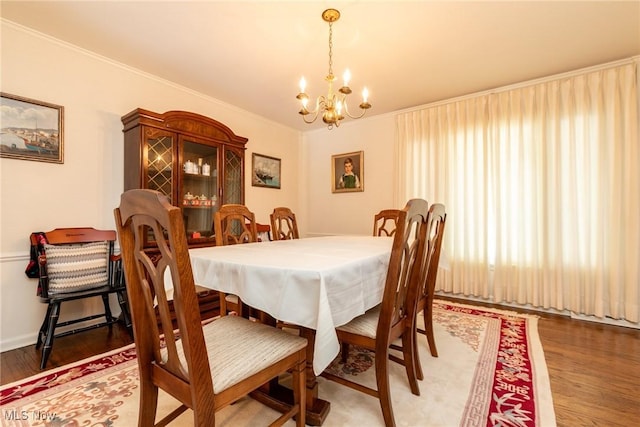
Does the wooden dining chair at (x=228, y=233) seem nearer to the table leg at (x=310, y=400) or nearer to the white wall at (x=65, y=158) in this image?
the table leg at (x=310, y=400)

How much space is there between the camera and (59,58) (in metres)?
2.35

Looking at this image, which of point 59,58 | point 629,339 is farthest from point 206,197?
point 629,339

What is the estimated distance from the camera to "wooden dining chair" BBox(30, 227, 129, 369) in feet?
6.51

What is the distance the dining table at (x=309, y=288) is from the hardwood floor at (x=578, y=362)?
45.4 inches

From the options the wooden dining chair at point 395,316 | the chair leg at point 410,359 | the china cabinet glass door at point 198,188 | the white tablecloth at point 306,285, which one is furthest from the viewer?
the china cabinet glass door at point 198,188

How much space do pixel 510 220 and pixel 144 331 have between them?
3426 mm

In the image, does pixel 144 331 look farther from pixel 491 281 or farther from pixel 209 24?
pixel 491 281

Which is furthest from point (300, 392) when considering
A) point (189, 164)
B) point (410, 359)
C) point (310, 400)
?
point (189, 164)

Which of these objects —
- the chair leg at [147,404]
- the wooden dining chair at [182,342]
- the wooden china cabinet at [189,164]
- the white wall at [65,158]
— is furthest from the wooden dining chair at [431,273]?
the white wall at [65,158]

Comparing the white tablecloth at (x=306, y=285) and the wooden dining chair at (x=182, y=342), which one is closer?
the wooden dining chair at (x=182, y=342)

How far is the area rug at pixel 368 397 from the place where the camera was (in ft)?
4.55

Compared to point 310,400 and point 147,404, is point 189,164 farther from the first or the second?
point 310,400

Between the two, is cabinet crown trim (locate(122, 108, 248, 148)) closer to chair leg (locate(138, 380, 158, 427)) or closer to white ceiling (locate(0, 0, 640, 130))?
white ceiling (locate(0, 0, 640, 130))

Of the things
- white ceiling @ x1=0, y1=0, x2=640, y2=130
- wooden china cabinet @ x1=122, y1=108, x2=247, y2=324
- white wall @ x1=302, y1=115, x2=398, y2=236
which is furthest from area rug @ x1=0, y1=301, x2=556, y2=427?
white ceiling @ x1=0, y1=0, x2=640, y2=130
